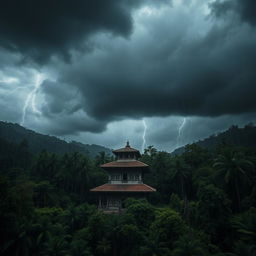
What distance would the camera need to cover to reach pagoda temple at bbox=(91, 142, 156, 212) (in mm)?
32875

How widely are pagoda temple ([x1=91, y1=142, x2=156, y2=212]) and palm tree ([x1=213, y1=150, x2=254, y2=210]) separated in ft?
31.4

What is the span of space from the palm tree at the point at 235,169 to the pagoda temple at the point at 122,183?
31.4ft

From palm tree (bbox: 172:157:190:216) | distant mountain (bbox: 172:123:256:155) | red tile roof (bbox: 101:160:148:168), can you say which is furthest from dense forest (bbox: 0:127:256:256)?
distant mountain (bbox: 172:123:256:155)

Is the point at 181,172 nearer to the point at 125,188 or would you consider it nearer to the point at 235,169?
the point at 125,188

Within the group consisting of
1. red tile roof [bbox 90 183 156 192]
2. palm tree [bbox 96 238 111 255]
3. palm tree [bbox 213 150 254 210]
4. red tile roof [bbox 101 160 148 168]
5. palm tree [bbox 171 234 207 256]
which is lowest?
palm tree [bbox 96 238 111 255]

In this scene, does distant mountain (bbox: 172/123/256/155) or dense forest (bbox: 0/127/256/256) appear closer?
dense forest (bbox: 0/127/256/256)

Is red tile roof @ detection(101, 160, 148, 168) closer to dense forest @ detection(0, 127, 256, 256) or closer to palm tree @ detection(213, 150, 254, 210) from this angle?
dense forest @ detection(0, 127, 256, 256)

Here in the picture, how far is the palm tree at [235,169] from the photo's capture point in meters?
29.2

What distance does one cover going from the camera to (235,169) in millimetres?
29469

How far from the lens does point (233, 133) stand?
4619 inches

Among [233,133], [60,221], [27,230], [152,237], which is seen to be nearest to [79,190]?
[60,221]

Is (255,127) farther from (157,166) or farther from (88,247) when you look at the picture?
(88,247)

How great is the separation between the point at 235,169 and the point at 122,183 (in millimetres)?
16193

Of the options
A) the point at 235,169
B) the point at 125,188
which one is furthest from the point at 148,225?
the point at 235,169
